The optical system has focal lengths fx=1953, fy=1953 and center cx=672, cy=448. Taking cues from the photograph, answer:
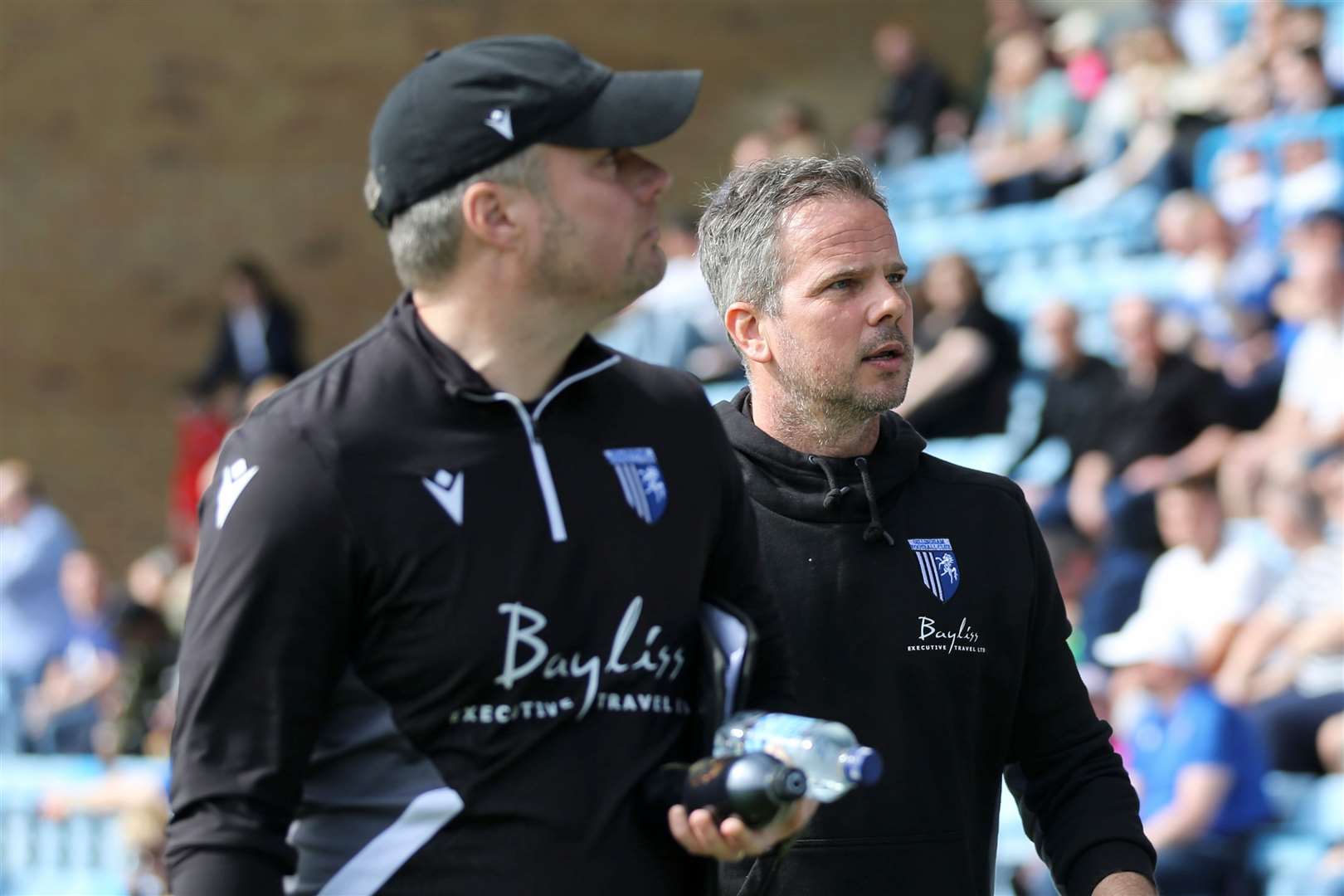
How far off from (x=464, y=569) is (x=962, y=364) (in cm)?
708

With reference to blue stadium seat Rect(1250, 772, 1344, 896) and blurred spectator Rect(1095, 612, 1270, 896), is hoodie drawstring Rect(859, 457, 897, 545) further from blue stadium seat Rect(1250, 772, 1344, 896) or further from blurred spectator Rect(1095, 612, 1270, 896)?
blue stadium seat Rect(1250, 772, 1344, 896)

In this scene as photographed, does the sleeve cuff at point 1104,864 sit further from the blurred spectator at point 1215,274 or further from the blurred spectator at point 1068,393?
the blurred spectator at point 1215,274

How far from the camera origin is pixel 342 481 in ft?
6.34

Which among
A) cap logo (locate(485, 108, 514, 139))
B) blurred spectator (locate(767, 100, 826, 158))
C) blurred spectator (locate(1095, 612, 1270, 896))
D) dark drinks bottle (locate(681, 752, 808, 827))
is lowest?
blurred spectator (locate(1095, 612, 1270, 896))

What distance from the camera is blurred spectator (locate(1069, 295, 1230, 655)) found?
7.52 m

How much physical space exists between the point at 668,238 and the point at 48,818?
5.57 metres

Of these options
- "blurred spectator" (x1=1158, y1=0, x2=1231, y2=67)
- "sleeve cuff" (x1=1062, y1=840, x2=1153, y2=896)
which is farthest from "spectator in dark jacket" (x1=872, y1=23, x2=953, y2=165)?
"sleeve cuff" (x1=1062, y1=840, x2=1153, y2=896)

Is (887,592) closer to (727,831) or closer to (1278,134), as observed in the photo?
(727,831)

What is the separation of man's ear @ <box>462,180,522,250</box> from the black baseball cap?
0.02 metres

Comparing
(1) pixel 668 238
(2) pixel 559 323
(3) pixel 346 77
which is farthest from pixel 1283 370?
(3) pixel 346 77

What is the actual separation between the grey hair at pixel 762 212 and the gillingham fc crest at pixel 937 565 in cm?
40

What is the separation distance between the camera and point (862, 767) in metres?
1.95

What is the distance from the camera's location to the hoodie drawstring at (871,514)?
8.87 ft

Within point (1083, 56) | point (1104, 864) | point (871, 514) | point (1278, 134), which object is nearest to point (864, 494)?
point (871, 514)
